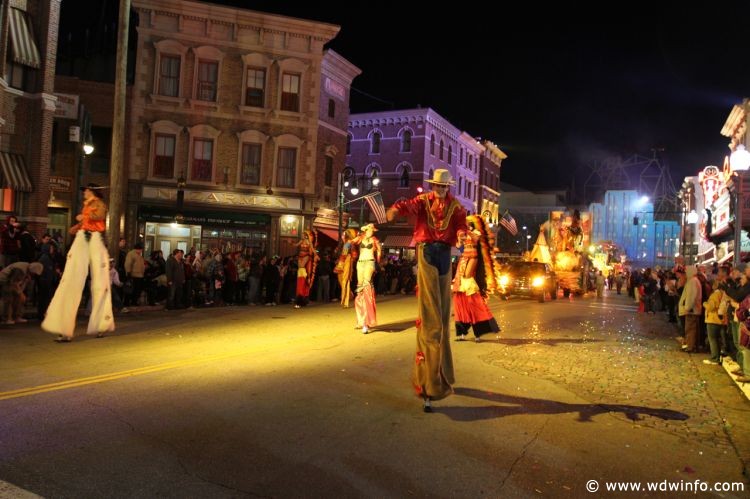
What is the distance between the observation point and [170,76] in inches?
1131

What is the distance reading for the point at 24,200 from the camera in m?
19.5

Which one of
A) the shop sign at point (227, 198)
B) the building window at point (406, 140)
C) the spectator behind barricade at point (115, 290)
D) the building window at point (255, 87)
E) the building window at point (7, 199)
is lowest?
the spectator behind barricade at point (115, 290)

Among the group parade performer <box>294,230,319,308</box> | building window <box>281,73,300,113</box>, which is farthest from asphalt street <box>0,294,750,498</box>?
building window <box>281,73,300,113</box>

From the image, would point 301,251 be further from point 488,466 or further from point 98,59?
Answer: point 98,59

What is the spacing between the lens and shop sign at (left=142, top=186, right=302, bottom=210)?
28.5 m

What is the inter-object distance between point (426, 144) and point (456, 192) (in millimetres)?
7848

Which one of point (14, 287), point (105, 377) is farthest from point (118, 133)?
point (105, 377)

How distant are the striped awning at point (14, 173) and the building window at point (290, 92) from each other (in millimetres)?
13671

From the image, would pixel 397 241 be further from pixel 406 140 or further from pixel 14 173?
pixel 14 173

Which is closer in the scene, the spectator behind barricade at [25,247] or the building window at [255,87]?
the spectator behind barricade at [25,247]

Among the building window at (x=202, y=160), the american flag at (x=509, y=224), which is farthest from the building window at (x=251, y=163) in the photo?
the american flag at (x=509, y=224)

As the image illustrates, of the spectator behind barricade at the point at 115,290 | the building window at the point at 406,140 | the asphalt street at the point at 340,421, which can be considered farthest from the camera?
the building window at the point at 406,140

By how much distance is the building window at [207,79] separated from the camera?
29.0 meters

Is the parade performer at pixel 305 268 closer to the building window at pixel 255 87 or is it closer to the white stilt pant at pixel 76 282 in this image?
the white stilt pant at pixel 76 282
